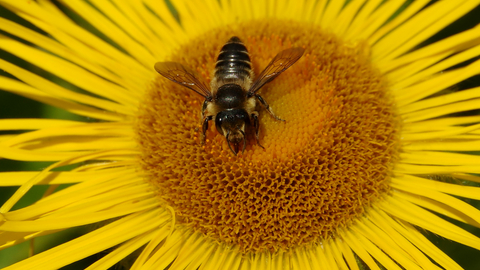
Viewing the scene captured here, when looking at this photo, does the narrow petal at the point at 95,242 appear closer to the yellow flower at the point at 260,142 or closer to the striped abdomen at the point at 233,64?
the yellow flower at the point at 260,142

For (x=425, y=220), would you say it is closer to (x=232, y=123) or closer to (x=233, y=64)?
(x=232, y=123)

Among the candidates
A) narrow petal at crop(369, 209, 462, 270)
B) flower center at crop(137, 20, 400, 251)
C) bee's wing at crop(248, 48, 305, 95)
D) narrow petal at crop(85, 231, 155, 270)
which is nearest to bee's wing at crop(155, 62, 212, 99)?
flower center at crop(137, 20, 400, 251)

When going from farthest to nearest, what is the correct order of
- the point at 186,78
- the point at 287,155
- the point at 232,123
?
the point at 186,78 < the point at 287,155 < the point at 232,123

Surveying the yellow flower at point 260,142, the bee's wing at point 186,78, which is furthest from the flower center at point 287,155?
the bee's wing at point 186,78

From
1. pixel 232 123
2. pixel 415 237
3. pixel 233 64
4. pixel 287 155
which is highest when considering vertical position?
pixel 233 64

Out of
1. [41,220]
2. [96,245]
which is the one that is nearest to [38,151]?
[41,220]

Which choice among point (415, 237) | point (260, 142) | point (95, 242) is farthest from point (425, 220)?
point (95, 242)
